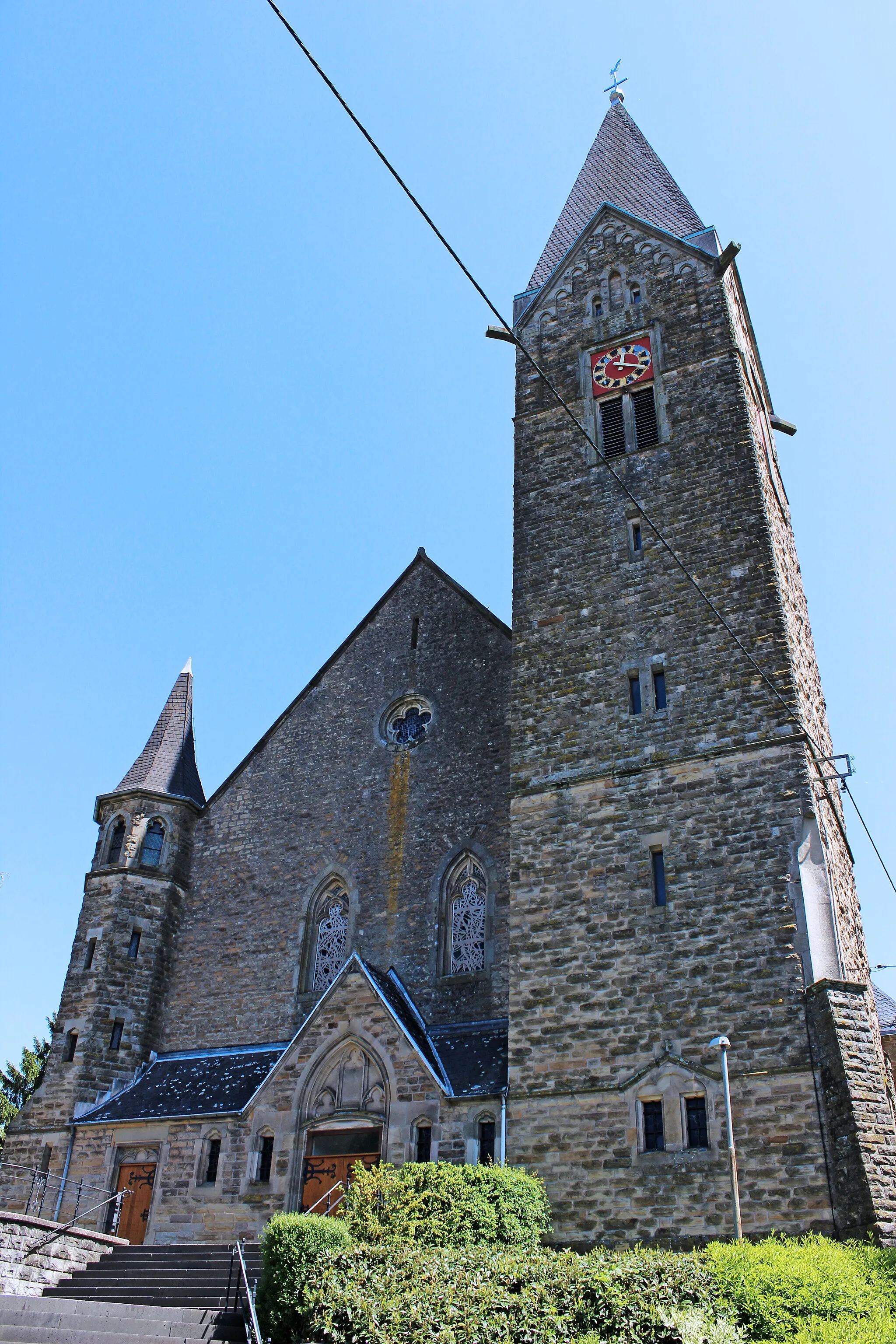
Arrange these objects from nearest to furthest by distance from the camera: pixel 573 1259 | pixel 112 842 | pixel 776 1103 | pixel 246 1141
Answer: pixel 573 1259 → pixel 776 1103 → pixel 246 1141 → pixel 112 842

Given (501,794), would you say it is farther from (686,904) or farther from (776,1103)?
(776,1103)

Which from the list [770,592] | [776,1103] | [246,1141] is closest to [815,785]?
[770,592]

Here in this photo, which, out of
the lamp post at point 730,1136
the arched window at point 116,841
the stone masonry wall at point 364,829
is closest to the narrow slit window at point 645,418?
the stone masonry wall at point 364,829

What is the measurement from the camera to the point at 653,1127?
15.3 m

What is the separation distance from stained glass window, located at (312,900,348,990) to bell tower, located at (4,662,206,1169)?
320 cm

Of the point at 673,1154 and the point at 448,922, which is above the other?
the point at 448,922

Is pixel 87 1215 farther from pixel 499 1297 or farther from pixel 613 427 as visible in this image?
pixel 613 427

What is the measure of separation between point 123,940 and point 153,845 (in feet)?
7.28

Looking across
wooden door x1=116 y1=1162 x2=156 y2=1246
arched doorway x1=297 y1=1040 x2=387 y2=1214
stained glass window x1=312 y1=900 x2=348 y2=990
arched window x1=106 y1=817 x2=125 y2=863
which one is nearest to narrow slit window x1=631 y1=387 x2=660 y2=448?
stained glass window x1=312 y1=900 x2=348 y2=990

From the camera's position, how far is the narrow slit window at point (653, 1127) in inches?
596

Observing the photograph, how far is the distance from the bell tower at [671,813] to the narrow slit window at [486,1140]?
654 millimetres

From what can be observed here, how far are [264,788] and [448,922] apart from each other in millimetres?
5589

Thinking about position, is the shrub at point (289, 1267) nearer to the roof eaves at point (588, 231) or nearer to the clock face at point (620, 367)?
the clock face at point (620, 367)

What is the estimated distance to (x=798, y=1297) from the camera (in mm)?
10633
